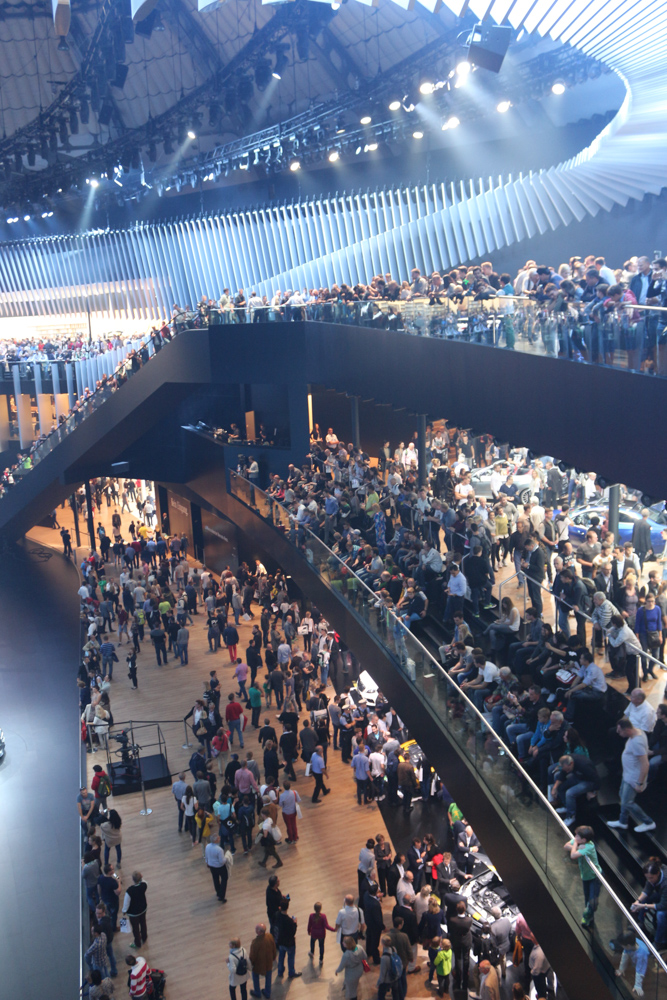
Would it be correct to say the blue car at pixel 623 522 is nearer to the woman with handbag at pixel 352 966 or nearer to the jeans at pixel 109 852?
the woman with handbag at pixel 352 966

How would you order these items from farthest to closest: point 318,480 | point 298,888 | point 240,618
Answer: point 240,618
point 318,480
point 298,888

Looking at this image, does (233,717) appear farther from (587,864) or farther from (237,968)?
(587,864)

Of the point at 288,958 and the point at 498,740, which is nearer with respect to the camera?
the point at 498,740

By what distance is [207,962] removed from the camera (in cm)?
1030

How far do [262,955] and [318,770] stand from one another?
12.0 ft

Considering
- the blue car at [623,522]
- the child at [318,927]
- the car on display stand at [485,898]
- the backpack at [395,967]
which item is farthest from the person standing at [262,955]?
the blue car at [623,522]

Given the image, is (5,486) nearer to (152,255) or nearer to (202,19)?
(152,255)

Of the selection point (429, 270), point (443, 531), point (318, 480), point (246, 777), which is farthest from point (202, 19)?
point (246, 777)

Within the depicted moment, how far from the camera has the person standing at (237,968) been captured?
917 centimetres

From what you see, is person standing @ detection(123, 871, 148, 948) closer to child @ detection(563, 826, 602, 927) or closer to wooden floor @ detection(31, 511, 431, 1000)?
wooden floor @ detection(31, 511, 431, 1000)

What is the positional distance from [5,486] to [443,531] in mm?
18261

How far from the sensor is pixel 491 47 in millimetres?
13203

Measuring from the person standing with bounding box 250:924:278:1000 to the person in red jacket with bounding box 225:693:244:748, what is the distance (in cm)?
496

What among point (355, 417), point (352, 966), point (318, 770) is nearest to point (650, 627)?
point (352, 966)
